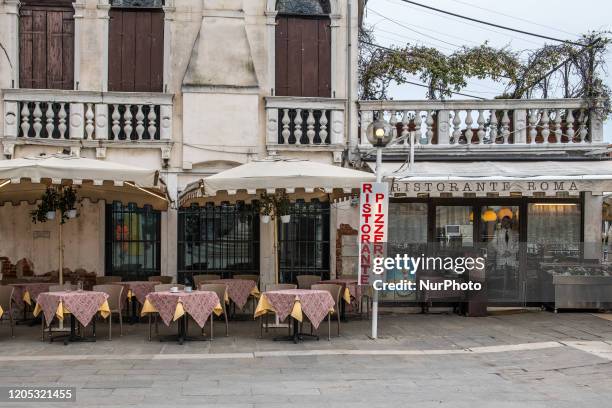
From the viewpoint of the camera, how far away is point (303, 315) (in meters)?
11.6

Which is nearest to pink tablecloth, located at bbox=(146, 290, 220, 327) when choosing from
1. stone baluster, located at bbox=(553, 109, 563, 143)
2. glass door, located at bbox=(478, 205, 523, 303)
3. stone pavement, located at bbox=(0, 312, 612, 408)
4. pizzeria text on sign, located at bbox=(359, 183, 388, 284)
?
stone pavement, located at bbox=(0, 312, 612, 408)

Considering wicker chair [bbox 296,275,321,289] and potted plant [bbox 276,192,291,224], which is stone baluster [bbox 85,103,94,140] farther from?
wicker chair [bbox 296,275,321,289]

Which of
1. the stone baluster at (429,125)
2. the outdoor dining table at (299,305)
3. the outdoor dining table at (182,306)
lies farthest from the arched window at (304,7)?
the outdoor dining table at (182,306)

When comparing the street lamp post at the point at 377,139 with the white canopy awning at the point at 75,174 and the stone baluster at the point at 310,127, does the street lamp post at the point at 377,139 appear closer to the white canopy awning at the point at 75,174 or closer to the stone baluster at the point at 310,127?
the stone baluster at the point at 310,127

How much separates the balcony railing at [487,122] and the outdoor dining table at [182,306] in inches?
205

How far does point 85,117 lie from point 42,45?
171 cm

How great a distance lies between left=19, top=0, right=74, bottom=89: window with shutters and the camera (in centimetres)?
1476

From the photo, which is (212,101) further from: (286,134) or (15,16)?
(15,16)

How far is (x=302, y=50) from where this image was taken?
15.4m

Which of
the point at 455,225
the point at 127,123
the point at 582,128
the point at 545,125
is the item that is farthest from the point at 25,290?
the point at 582,128

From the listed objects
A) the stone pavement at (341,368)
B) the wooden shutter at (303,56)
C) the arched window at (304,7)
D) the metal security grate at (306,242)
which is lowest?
the stone pavement at (341,368)

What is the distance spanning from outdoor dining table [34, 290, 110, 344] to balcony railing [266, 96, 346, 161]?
16.0 feet

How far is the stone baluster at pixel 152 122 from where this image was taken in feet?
47.7

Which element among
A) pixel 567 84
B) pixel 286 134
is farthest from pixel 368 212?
pixel 567 84
